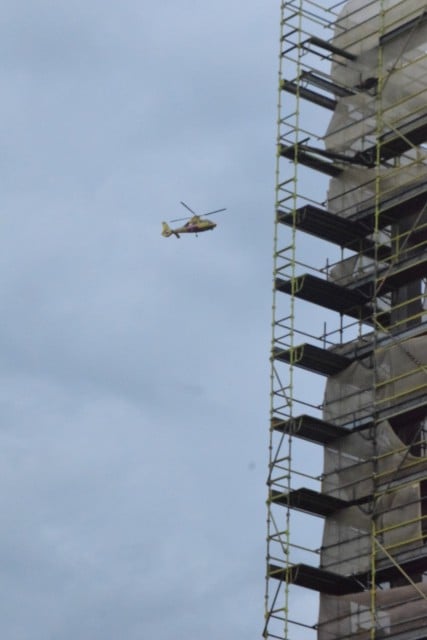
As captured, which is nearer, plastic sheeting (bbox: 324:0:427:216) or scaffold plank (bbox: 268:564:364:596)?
scaffold plank (bbox: 268:564:364:596)

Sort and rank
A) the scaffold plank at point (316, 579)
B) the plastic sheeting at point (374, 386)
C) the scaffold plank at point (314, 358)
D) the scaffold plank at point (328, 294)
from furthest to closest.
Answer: the scaffold plank at point (328, 294) → the scaffold plank at point (314, 358) → the scaffold plank at point (316, 579) → the plastic sheeting at point (374, 386)

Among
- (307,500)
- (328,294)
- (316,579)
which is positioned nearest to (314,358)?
(328,294)

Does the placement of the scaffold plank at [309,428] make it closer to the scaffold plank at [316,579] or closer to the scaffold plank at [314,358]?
the scaffold plank at [314,358]

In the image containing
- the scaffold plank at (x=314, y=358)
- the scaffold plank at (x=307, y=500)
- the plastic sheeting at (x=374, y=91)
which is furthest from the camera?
the plastic sheeting at (x=374, y=91)

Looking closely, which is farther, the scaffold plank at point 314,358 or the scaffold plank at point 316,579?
the scaffold plank at point 314,358

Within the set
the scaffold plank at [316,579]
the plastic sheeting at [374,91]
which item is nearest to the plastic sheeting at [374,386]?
the plastic sheeting at [374,91]

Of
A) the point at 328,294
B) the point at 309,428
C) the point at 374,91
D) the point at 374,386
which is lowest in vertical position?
the point at 309,428

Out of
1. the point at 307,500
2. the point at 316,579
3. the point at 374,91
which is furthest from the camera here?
the point at 374,91

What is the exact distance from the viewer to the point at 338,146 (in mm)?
76562

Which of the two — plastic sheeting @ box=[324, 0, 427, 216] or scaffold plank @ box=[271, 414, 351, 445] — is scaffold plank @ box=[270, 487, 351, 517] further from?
plastic sheeting @ box=[324, 0, 427, 216]

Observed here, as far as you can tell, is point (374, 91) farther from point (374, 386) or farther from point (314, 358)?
point (374, 386)

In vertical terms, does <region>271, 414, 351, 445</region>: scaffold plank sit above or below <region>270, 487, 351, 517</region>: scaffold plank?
above

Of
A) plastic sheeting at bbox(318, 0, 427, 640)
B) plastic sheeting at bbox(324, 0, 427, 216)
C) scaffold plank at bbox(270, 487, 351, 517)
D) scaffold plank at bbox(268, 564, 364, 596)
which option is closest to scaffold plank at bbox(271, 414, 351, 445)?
plastic sheeting at bbox(318, 0, 427, 640)

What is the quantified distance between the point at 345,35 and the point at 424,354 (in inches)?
541
